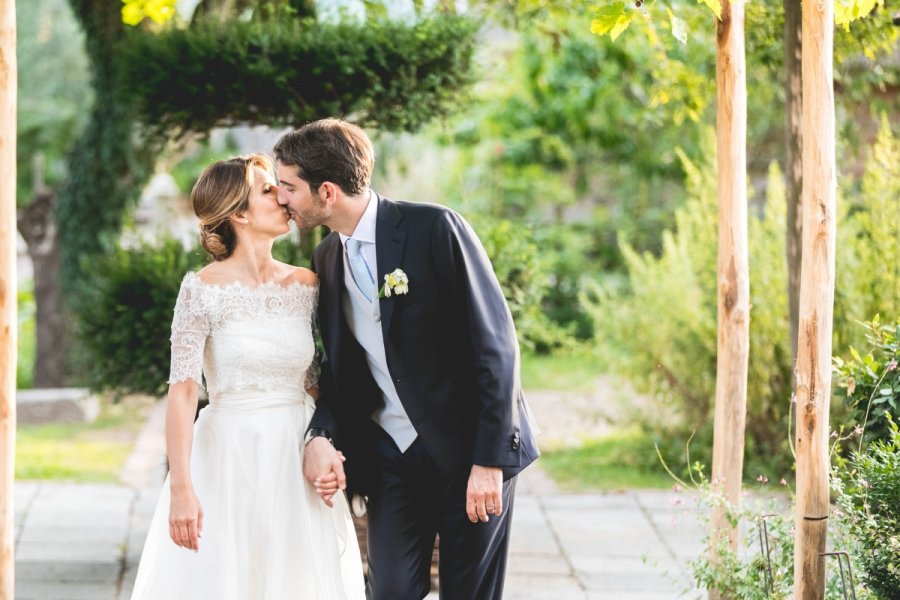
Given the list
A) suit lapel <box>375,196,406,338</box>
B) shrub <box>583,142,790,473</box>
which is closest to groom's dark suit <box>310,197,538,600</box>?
suit lapel <box>375,196,406,338</box>

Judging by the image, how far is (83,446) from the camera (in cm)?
880

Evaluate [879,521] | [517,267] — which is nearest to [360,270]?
[879,521]

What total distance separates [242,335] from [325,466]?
450 millimetres

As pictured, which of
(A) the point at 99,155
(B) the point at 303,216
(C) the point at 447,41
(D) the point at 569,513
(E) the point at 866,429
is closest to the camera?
(B) the point at 303,216

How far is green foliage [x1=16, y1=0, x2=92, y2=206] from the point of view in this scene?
600 inches

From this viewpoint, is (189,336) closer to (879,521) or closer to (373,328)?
(373,328)

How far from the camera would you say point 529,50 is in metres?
13.6

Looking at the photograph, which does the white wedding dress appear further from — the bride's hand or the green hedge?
the green hedge

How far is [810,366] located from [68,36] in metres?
14.2

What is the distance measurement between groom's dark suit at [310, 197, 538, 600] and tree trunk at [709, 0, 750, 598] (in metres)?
1.03

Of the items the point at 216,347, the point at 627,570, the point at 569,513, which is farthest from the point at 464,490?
the point at 569,513

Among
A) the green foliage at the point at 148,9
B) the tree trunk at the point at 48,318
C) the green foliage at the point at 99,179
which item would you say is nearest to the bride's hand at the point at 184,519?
the green foliage at the point at 148,9

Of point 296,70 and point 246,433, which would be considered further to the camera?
point 296,70

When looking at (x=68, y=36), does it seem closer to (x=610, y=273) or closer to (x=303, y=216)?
(x=610, y=273)
